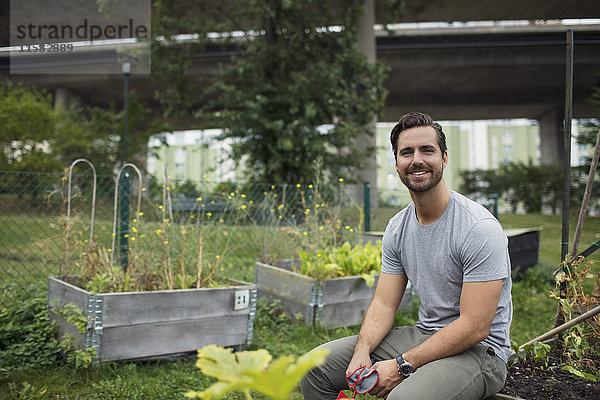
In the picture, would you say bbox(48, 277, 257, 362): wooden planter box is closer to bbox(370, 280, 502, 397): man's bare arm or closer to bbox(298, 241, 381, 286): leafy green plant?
bbox(298, 241, 381, 286): leafy green plant

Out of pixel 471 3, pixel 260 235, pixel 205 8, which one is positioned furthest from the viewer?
pixel 471 3

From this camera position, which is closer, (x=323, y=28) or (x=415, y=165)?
(x=415, y=165)

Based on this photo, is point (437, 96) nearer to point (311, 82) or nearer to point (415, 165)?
point (311, 82)

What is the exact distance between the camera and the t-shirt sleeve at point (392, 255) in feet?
7.43

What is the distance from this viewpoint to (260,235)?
5.46 metres

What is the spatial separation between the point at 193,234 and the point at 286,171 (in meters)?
7.16

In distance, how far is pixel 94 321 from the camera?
9.86 ft

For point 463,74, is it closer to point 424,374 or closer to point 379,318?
point 379,318

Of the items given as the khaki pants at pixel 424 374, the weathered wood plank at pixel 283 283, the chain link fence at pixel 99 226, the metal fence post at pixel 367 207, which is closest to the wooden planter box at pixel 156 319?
the chain link fence at pixel 99 226

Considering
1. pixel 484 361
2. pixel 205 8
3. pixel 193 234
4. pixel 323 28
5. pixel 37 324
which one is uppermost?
pixel 205 8

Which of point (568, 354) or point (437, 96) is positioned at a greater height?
point (437, 96)

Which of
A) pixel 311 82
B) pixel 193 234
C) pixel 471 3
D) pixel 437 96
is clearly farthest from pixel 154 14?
pixel 437 96

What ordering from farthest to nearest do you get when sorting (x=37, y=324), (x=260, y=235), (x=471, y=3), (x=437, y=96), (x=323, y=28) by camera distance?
(x=437, y=96), (x=471, y=3), (x=323, y=28), (x=260, y=235), (x=37, y=324)
